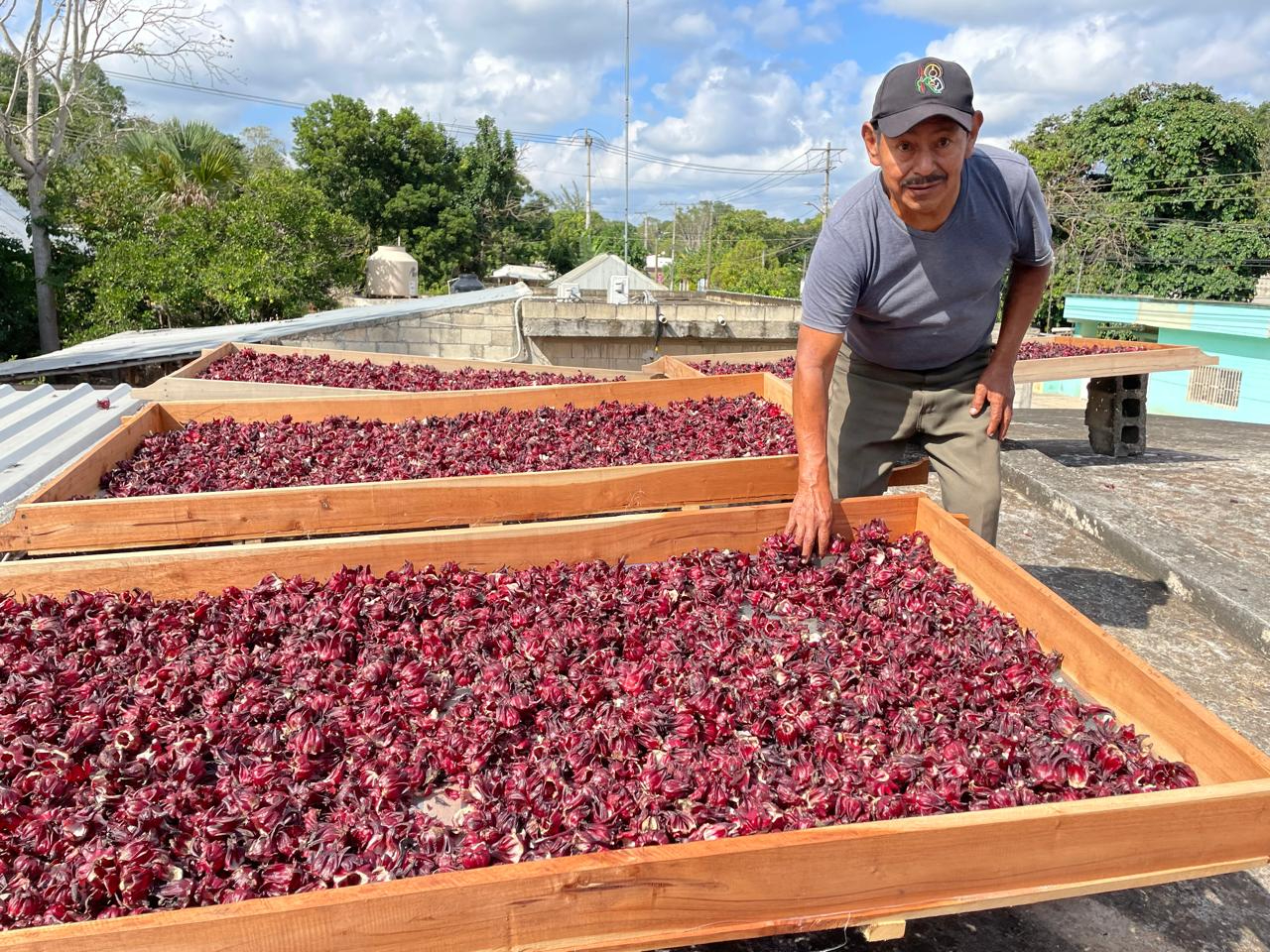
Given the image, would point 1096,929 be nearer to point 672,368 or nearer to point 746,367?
point 672,368

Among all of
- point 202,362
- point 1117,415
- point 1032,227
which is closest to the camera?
point 1032,227

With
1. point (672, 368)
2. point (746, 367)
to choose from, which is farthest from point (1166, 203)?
A: point (672, 368)

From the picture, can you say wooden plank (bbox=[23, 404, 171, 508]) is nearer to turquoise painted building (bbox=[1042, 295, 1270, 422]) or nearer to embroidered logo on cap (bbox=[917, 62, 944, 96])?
embroidered logo on cap (bbox=[917, 62, 944, 96])

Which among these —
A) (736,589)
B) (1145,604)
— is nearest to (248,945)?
(736,589)

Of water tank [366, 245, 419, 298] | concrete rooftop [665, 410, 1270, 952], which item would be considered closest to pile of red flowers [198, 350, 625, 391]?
concrete rooftop [665, 410, 1270, 952]

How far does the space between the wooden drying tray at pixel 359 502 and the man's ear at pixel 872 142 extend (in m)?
1.38

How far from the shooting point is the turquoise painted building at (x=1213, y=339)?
2214 cm

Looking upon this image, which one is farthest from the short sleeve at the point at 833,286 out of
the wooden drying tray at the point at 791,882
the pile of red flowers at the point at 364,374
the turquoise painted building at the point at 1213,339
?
the turquoise painted building at the point at 1213,339

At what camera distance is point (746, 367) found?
7820 millimetres

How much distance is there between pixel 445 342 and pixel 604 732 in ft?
31.8

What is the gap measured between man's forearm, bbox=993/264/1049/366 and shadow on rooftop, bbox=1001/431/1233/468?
18.9 ft

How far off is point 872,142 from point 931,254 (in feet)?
1.32

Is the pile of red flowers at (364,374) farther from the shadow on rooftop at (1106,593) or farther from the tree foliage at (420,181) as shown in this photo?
the tree foliage at (420,181)

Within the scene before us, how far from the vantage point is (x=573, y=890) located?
53.2 inches
